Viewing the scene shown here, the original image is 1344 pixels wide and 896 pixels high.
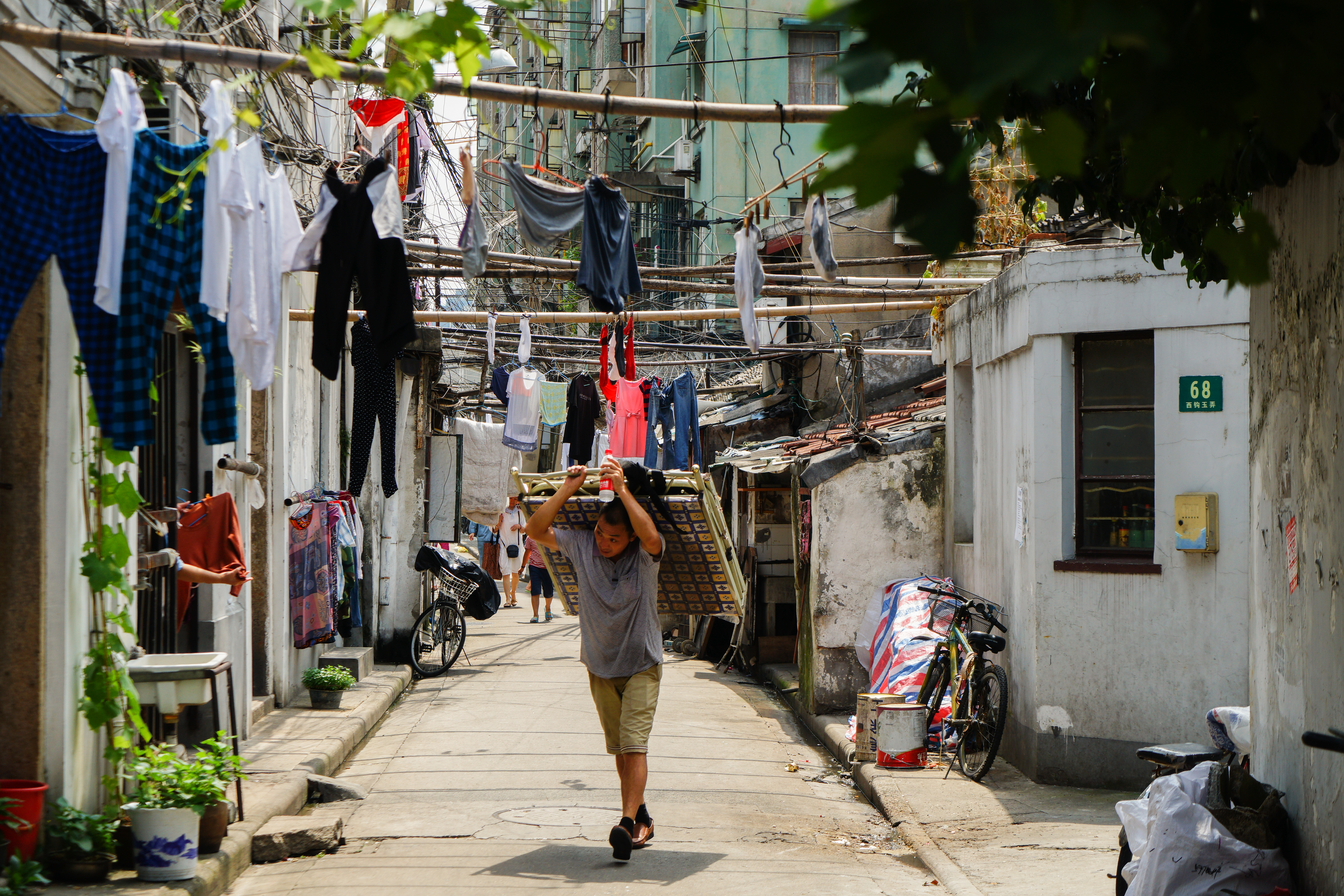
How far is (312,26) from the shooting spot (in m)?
12.1

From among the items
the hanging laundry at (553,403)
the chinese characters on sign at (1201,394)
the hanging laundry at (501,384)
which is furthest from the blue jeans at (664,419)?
the chinese characters on sign at (1201,394)

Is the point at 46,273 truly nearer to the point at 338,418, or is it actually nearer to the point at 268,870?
the point at 268,870

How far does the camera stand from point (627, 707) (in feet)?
24.3

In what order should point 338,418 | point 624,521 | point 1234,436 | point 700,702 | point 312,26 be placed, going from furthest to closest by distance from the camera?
point 338,418
point 700,702
point 312,26
point 1234,436
point 624,521

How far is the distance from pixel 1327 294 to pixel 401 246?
4624 mm

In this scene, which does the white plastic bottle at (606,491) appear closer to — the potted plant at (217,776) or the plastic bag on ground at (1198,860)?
the potted plant at (217,776)

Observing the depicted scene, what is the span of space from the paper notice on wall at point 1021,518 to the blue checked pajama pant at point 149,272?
262 inches

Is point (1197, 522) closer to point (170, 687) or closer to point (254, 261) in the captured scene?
point (254, 261)

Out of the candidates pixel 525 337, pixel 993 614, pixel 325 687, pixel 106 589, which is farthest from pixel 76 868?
pixel 525 337

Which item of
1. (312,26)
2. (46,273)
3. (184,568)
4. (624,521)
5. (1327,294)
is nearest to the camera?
(1327,294)

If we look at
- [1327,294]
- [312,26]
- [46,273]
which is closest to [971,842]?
[1327,294]

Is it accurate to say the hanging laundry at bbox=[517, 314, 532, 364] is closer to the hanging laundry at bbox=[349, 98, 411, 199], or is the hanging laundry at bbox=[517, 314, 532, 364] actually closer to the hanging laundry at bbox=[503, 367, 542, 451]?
the hanging laundry at bbox=[349, 98, 411, 199]

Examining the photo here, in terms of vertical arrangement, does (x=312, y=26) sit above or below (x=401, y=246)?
above

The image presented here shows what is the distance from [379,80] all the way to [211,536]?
4.50 m
